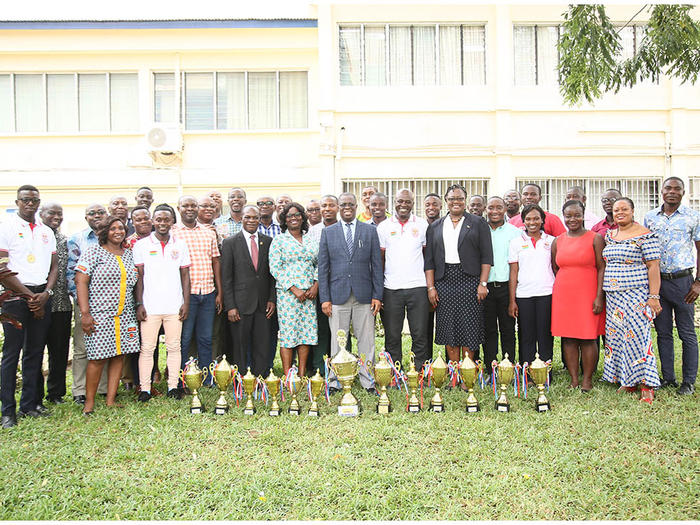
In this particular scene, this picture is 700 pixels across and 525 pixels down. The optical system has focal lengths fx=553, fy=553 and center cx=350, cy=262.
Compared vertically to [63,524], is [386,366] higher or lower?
higher

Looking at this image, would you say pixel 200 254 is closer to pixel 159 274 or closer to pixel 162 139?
pixel 159 274

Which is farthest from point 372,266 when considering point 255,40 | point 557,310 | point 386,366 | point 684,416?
point 255,40

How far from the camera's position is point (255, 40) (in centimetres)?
1316

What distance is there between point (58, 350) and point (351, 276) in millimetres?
3166

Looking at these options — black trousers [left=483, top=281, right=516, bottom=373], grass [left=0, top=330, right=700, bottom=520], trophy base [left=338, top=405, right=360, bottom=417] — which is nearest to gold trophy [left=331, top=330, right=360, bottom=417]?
trophy base [left=338, top=405, right=360, bottom=417]

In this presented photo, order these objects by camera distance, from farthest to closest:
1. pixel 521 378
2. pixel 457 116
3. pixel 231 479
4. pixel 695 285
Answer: pixel 457 116 < pixel 521 378 < pixel 695 285 < pixel 231 479

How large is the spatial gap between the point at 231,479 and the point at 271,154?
10.6 meters

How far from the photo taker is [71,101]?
1372 centimetres

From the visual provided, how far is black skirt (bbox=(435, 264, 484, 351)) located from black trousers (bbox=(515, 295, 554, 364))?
500mm

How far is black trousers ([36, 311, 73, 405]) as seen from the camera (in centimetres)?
571

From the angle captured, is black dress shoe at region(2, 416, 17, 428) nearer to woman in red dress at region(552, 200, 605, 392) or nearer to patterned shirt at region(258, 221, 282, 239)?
patterned shirt at region(258, 221, 282, 239)

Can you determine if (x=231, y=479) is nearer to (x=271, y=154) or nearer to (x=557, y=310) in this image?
(x=557, y=310)

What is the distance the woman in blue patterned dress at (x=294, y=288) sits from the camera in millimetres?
5844

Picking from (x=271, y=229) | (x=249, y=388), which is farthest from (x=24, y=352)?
(x=271, y=229)
